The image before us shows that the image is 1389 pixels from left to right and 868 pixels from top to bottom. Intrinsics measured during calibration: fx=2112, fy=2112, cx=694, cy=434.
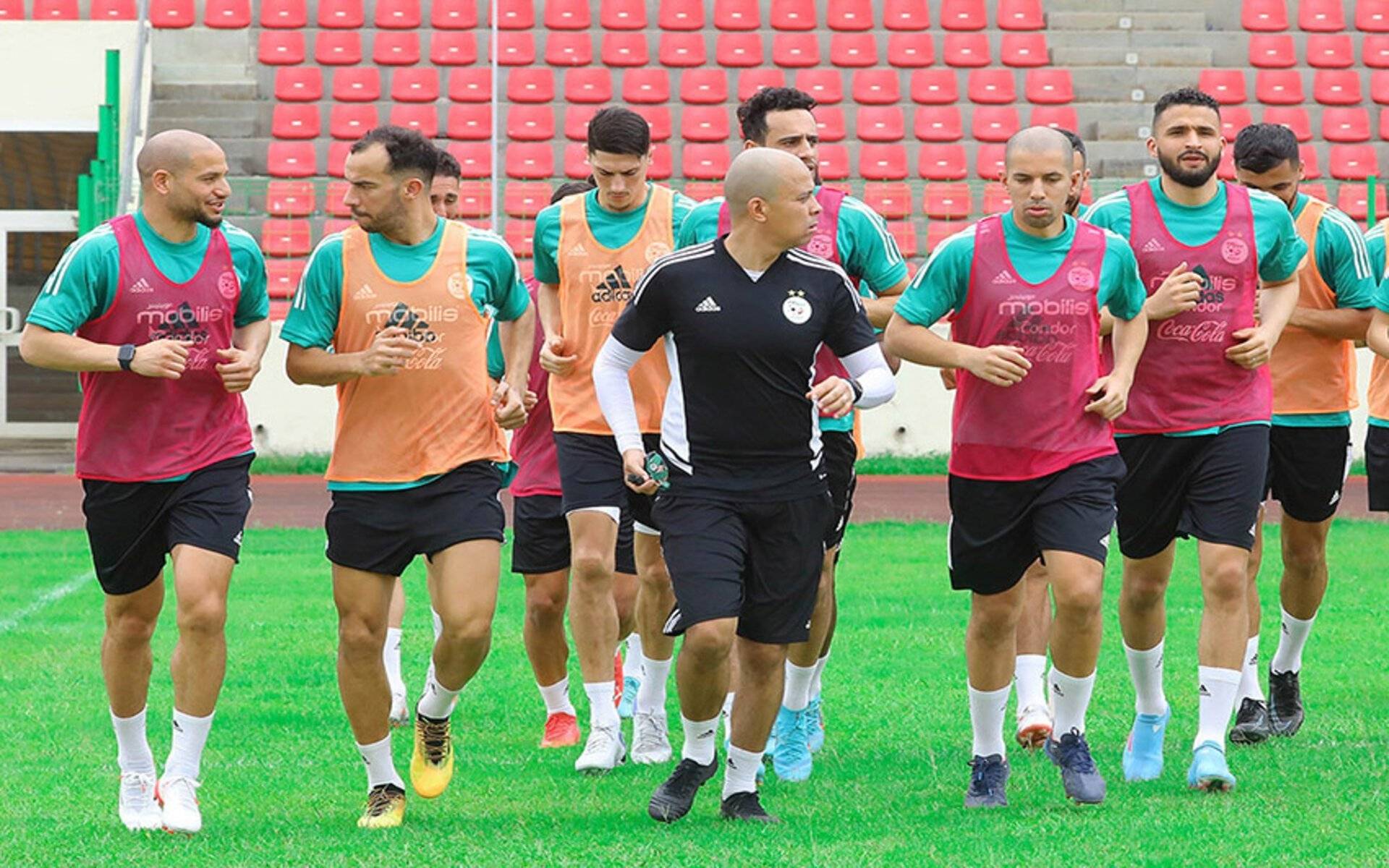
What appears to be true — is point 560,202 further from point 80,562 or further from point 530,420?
point 80,562

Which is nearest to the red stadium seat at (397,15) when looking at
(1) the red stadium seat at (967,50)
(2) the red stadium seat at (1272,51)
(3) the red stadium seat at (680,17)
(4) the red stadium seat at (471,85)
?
(4) the red stadium seat at (471,85)

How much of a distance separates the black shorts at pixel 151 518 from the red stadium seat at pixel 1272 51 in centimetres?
2024

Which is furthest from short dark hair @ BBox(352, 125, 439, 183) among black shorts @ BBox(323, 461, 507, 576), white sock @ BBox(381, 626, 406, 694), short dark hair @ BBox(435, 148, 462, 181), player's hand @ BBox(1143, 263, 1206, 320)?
white sock @ BBox(381, 626, 406, 694)

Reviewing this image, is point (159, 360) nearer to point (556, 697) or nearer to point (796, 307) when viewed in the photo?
point (796, 307)

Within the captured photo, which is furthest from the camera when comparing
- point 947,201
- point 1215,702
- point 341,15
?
point 341,15

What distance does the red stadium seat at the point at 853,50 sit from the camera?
24.5 m

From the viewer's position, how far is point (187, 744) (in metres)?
6.70

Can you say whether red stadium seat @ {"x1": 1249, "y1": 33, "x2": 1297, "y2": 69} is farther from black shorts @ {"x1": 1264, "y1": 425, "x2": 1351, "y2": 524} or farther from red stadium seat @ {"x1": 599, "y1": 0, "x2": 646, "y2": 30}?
black shorts @ {"x1": 1264, "y1": 425, "x2": 1351, "y2": 524}

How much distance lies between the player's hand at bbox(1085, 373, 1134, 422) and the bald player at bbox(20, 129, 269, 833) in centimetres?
269

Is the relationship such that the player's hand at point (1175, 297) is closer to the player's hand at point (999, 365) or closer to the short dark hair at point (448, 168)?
the player's hand at point (999, 365)

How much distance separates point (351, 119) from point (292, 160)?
88 cm

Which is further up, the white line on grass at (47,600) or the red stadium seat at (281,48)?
the red stadium seat at (281,48)

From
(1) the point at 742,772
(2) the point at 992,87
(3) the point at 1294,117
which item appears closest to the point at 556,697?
(1) the point at 742,772

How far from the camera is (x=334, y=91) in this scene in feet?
79.2
